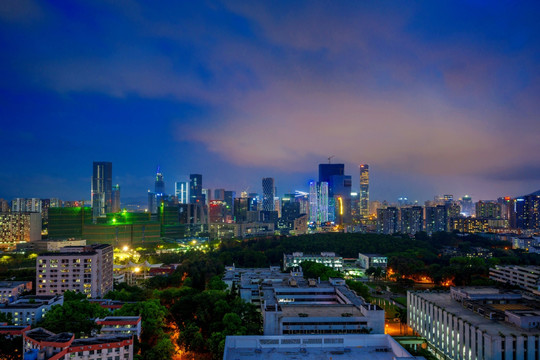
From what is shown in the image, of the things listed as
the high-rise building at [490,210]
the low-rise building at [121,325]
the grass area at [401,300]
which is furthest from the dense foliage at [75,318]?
the high-rise building at [490,210]

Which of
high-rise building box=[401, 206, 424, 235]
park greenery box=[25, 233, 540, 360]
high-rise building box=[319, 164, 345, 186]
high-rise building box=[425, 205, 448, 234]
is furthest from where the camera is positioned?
high-rise building box=[319, 164, 345, 186]

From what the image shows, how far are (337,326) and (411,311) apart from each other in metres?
7.09

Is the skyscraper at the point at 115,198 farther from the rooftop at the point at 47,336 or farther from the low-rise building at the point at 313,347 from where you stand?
the low-rise building at the point at 313,347

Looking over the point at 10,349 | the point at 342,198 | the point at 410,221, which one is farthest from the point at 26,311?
the point at 342,198

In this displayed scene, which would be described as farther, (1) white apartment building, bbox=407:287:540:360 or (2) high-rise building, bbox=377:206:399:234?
(2) high-rise building, bbox=377:206:399:234

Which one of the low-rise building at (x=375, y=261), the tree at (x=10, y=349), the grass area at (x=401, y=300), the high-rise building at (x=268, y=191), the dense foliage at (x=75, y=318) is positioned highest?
the high-rise building at (x=268, y=191)

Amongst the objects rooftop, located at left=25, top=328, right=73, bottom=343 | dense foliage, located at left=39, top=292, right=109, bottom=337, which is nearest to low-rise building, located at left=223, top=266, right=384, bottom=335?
rooftop, located at left=25, top=328, right=73, bottom=343

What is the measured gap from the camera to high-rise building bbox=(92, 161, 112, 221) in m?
95.8

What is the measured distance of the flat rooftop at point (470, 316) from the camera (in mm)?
15391

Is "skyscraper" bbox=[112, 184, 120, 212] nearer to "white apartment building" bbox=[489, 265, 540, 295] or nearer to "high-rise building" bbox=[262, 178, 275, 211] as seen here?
"high-rise building" bbox=[262, 178, 275, 211]

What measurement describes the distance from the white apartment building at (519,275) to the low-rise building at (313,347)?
856 inches

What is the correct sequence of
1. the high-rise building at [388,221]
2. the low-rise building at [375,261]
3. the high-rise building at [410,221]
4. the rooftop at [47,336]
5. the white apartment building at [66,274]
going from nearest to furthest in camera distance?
the rooftop at [47,336] < the white apartment building at [66,274] < the low-rise building at [375,261] < the high-rise building at [410,221] < the high-rise building at [388,221]

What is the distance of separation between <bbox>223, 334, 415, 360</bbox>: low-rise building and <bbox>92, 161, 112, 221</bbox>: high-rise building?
297 feet

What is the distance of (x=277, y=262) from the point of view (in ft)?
140
